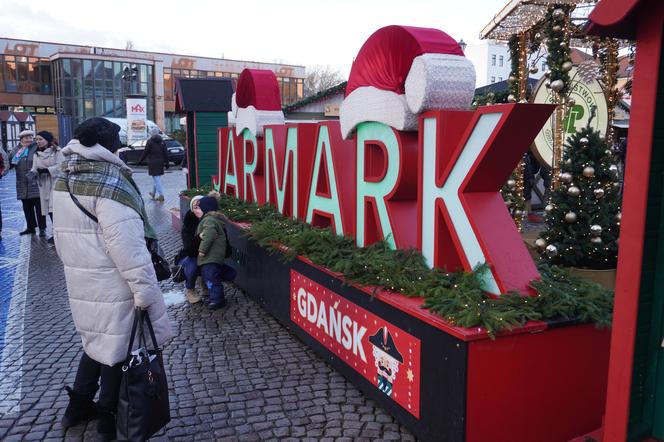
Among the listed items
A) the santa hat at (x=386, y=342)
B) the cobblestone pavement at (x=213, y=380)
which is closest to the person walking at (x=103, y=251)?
the cobblestone pavement at (x=213, y=380)

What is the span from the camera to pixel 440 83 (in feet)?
13.1

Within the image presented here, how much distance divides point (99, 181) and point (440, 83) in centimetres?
230

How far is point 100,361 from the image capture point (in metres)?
3.51

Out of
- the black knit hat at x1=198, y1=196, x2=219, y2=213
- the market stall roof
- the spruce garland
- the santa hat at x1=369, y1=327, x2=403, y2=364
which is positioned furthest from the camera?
the market stall roof

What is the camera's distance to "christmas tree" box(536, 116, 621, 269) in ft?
20.9

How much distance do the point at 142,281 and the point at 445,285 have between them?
1.88 metres

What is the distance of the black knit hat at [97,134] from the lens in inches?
138

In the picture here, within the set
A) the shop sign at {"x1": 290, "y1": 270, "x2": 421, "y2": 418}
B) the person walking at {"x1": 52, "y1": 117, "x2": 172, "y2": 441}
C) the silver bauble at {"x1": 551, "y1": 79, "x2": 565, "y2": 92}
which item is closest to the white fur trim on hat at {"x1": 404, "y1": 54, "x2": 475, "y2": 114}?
the shop sign at {"x1": 290, "y1": 270, "x2": 421, "y2": 418}

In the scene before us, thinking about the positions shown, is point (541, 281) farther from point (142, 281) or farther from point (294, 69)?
point (294, 69)

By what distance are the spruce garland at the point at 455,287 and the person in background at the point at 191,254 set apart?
1898mm

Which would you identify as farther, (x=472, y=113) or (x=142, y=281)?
(x=472, y=113)

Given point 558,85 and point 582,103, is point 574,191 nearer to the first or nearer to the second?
point 558,85

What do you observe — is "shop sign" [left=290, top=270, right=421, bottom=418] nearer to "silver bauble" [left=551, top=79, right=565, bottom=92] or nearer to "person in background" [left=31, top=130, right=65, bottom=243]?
"silver bauble" [left=551, top=79, right=565, bottom=92]

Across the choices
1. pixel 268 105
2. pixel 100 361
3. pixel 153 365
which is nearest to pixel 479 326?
pixel 153 365
